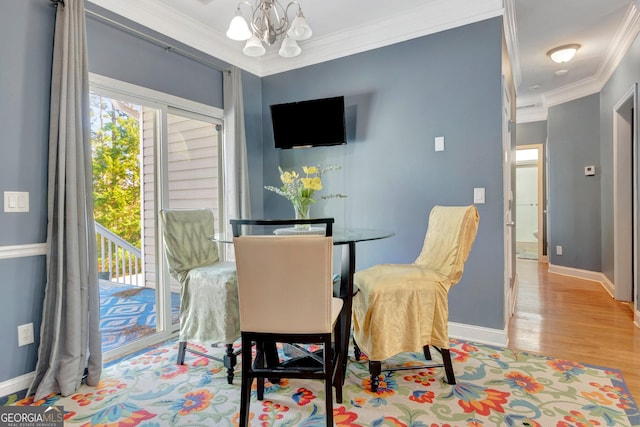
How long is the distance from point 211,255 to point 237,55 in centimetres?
214

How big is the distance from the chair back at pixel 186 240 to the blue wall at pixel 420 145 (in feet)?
4.27

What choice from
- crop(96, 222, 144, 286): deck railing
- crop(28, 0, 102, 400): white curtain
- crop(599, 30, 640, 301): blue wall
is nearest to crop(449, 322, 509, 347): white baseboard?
crop(599, 30, 640, 301): blue wall

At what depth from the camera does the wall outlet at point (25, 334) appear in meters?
1.98

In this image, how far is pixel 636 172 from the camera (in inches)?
122

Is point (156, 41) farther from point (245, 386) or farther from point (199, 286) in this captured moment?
point (245, 386)

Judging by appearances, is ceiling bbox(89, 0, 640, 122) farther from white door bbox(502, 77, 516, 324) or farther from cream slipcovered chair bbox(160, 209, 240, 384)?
cream slipcovered chair bbox(160, 209, 240, 384)

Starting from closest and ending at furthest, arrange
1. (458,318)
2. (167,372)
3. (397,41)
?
(167,372), (458,318), (397,41)

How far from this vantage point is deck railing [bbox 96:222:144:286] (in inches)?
111

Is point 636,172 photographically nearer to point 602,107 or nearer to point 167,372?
point 602,107

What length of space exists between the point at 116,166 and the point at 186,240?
34.5 inches

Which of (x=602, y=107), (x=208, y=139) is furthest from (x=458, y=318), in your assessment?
(x=602, y=107)

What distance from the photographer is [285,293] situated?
1.51 metres

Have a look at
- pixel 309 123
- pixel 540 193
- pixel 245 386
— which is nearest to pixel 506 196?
pixel 309 123

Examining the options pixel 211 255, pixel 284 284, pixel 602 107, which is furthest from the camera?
pixel 602 107
